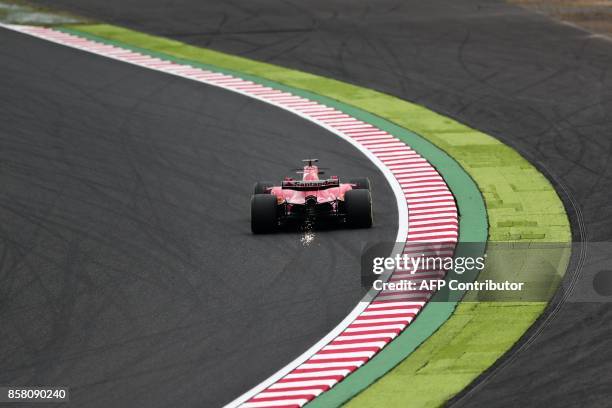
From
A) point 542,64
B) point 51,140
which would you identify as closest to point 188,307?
point 51,140

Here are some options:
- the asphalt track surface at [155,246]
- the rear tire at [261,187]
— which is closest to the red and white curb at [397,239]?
the asphalt track surface at [155,246]

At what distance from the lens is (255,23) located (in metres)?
46.0

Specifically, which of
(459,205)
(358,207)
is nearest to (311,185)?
(358,207)

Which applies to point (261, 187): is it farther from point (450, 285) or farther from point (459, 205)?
point (450, 285)

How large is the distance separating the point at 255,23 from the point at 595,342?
28476 millimetres

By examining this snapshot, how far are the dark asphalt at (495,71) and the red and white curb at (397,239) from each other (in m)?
2.54

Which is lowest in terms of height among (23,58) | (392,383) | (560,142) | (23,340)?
(392,383)

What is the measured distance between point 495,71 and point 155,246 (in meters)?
17.3

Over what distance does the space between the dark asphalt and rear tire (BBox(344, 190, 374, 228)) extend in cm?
445

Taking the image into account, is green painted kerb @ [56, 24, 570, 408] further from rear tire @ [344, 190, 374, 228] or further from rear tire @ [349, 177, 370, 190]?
rear tire @ [349, 177, 370, 190]

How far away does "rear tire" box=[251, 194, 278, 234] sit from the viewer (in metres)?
25.6

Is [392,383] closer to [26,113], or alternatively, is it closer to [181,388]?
[181,388]

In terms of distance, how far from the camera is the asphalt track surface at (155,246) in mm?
20203

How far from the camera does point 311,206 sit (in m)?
25.8
